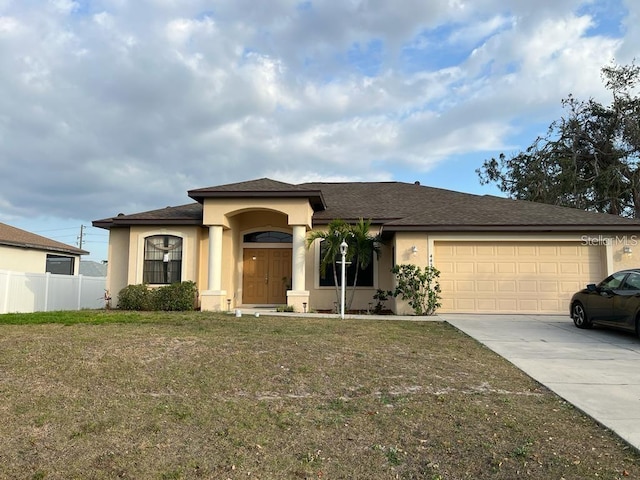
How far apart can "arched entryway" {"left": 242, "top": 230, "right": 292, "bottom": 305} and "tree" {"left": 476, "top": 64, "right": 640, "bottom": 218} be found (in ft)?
55.3

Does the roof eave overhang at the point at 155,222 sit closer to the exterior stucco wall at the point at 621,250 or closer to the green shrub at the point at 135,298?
the green shrub at the point at 135,298

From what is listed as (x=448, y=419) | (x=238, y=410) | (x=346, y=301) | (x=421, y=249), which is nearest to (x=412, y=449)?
(x=448, y=419)

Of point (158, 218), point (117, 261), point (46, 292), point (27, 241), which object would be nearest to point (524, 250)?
point (158, 218)

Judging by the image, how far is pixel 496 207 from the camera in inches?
600

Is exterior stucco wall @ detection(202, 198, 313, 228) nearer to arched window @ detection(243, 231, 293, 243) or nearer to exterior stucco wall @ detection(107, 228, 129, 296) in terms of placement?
arched window @ detection(243, 231, 293, 243)

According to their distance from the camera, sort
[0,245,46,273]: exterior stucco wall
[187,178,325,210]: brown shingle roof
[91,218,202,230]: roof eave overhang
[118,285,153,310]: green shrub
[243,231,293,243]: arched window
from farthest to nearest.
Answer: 1. [0,245,46,273]: exterior stucco wall
2. [243,231,293,243]: arched window
3. [91,218,202,230]: roof eave overhang
4. [118,285,153,310]: green shrub
5. [187,178,325,210]: brown shingle roof

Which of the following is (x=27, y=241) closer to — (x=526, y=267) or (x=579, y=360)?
(x=526, y=267)

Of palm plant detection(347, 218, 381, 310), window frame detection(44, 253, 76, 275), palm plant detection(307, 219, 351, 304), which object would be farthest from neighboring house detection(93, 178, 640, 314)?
window frame detection(44, 253, 76, 275)

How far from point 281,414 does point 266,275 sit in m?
11.8

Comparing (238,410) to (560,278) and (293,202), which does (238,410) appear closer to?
(293,202)

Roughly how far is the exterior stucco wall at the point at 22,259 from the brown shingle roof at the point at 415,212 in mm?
6981

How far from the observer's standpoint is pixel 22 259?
67.7ft

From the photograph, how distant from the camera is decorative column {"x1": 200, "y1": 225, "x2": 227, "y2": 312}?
14.1m

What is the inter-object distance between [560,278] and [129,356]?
39.7 feet
